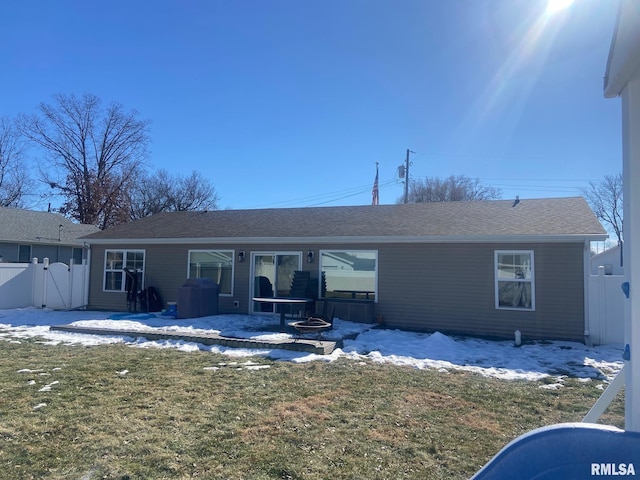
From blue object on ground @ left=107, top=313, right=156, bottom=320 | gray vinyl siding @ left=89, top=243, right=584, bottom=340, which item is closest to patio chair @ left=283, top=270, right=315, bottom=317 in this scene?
gray vinyl siding @ left=89, top=243, right=584, bottom=340

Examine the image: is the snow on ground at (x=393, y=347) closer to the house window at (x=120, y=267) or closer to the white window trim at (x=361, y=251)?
the white window trim at (x=361, y=251)

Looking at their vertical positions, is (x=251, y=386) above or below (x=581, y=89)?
below

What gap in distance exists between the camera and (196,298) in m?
11.5

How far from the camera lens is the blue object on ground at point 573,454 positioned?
148 cm

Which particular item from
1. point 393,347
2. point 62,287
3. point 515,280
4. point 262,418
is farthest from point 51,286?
point 515,280

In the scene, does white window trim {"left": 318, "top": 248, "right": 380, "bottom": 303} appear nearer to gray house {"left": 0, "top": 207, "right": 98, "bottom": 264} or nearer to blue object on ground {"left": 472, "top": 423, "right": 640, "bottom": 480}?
blue object on ground {"left": 472, "top": 423, "right": 640, "bottom": 480}

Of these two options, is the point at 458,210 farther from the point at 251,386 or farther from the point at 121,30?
the point at 121,30

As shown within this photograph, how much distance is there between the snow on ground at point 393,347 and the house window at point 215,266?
1322mm

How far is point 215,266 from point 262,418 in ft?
29.2

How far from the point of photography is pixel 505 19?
7473 millimetres

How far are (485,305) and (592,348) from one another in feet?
7.33

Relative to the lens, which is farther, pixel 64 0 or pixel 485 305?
pixel 485 305

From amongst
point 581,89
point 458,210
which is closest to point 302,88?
point 458,210

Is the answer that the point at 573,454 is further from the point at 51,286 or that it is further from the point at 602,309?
the point at 51,286
